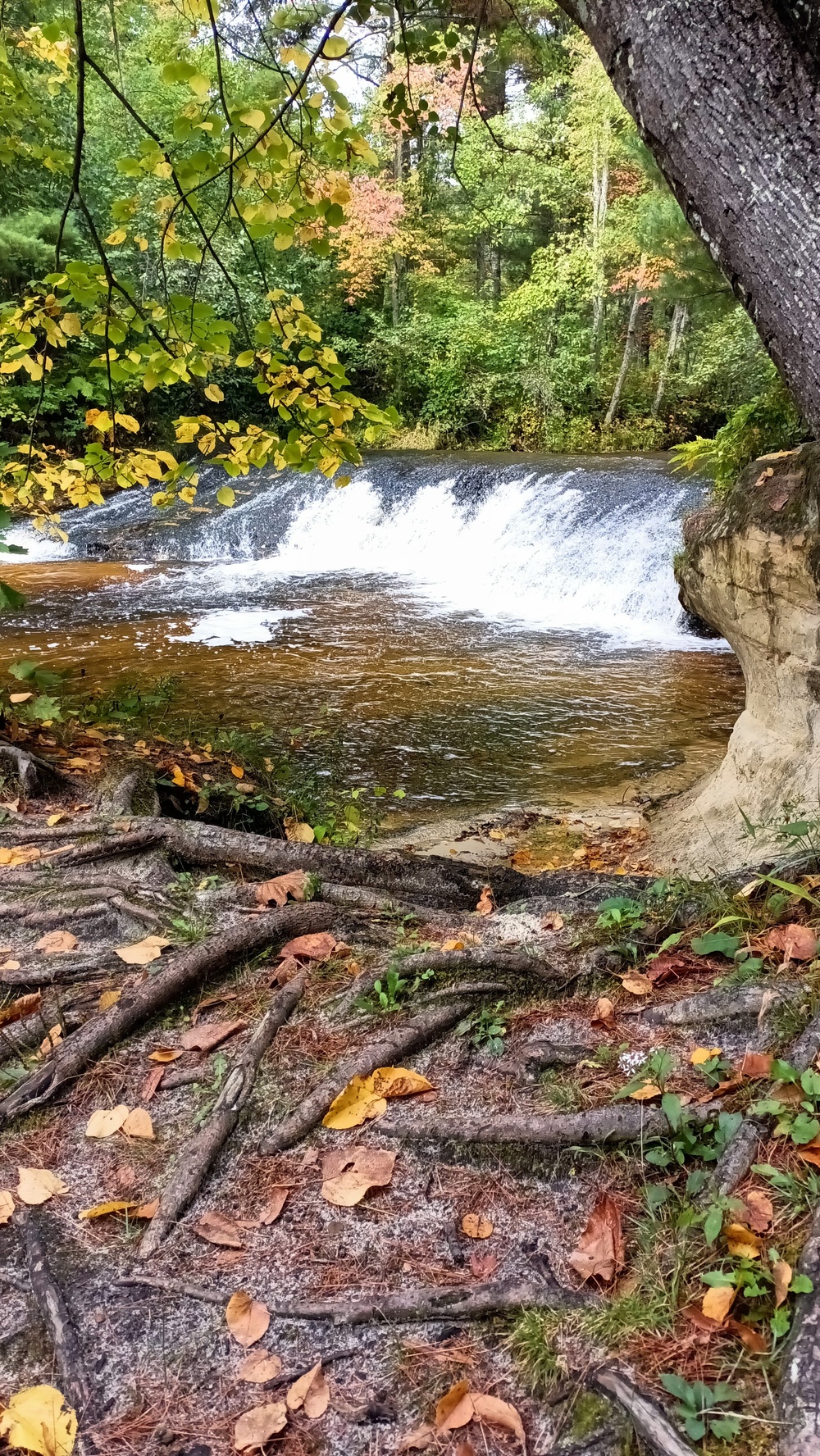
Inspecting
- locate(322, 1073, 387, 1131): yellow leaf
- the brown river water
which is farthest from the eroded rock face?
locate(322, 1073, 387, 1131): yellow leaf

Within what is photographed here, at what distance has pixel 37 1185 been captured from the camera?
A: 5.84ft


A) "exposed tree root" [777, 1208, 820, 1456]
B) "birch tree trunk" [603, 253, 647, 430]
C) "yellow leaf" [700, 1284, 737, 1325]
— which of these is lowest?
"yellow leaf" [700, 1284, 737, 1325]

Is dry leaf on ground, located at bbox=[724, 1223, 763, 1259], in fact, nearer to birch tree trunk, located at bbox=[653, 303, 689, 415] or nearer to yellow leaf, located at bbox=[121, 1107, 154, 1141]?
yellow leaf, located at bbox=[121, 1107, 154, 1141]

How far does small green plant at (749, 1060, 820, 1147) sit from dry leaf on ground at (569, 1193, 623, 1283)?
0.32 metres

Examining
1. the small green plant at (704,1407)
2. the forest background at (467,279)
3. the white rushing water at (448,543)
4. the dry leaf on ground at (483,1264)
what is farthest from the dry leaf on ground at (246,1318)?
the forest background at (467,279)

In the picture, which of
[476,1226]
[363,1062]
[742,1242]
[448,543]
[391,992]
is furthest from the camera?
[448,543]

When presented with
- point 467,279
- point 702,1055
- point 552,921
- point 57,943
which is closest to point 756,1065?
point 702,1055

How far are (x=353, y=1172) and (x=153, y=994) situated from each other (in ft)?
2.65

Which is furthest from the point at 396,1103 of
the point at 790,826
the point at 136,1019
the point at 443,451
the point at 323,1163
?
the point at 443,451

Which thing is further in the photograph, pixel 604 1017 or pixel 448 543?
pixel 448 543

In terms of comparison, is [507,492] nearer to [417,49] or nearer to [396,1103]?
[417,49]

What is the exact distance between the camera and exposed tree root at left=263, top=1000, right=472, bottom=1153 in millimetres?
1886

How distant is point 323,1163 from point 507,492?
1330cm

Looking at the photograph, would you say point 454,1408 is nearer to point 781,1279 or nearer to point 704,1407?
point 704,1407
